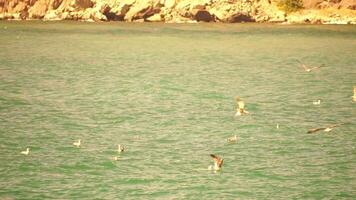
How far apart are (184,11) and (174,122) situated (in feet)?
314

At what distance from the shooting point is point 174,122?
47.4 metres

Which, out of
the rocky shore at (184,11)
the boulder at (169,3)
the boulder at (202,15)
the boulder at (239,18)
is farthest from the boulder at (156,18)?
the boulder at (239,18)

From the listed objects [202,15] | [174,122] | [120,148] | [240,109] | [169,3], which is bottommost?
[120,148]

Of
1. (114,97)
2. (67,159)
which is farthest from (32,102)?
(67,159)

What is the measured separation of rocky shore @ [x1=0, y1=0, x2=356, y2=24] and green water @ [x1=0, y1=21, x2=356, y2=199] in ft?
143

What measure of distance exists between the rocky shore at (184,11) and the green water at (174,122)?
143ft

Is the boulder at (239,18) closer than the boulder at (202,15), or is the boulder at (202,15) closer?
the boulder at (202,15)

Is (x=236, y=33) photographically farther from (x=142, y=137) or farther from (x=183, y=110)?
(x=142, y=137)

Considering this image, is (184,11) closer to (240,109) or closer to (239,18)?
(239,18)

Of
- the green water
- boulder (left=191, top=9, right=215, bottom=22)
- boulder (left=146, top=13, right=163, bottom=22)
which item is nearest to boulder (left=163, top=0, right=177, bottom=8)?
boulder (left=146, top=13, right=163, bottom=22)

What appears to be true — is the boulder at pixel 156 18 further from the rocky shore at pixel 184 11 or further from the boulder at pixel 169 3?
the boulder at pixel 169 3

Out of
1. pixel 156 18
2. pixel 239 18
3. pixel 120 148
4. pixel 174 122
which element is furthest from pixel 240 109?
pixel 156 18

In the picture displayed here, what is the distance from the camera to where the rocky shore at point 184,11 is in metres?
140

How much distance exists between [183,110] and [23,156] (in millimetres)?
15952
